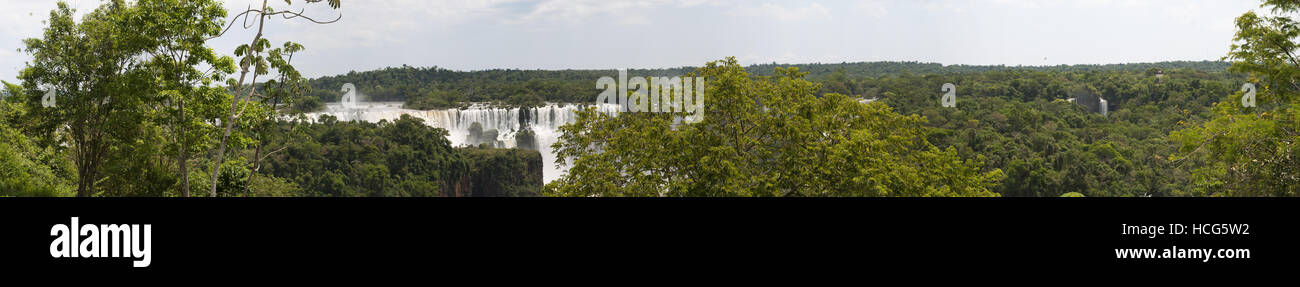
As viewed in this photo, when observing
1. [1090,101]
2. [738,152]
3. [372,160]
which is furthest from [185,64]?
[1090,101]

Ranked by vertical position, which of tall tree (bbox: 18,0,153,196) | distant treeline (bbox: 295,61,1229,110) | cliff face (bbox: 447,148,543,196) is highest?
distant treeline (bbox: 295,61,1229,110)

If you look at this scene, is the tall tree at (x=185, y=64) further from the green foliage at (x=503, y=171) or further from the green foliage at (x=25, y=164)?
the green foliage at (x=503, y=171)

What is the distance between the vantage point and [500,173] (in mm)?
58469

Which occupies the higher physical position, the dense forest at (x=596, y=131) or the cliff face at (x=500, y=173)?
the dense forest at (x=596, y=131)

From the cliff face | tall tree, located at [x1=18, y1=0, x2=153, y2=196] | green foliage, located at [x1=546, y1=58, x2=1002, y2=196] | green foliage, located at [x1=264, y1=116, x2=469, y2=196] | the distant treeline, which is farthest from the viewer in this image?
the distant treeline

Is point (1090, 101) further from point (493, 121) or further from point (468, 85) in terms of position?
point (468, 85)

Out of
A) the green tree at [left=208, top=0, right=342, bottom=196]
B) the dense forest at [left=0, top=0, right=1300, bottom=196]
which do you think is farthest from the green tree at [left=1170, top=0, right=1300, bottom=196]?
the green tree at [left=208, top=0, right=342, bottom=196]

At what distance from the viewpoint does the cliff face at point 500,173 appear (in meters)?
57.7

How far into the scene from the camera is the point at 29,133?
64.4 feet

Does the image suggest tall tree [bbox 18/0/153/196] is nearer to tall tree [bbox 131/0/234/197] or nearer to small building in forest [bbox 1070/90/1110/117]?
tall tree [bbox 131/0/234/197]

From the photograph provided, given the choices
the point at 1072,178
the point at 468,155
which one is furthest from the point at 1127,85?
the point at 468,155

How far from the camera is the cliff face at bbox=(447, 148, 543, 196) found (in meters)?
57.7

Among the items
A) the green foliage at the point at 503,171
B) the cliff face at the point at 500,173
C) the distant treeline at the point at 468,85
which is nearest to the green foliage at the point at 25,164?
the distant treeline at the point at 468,85
